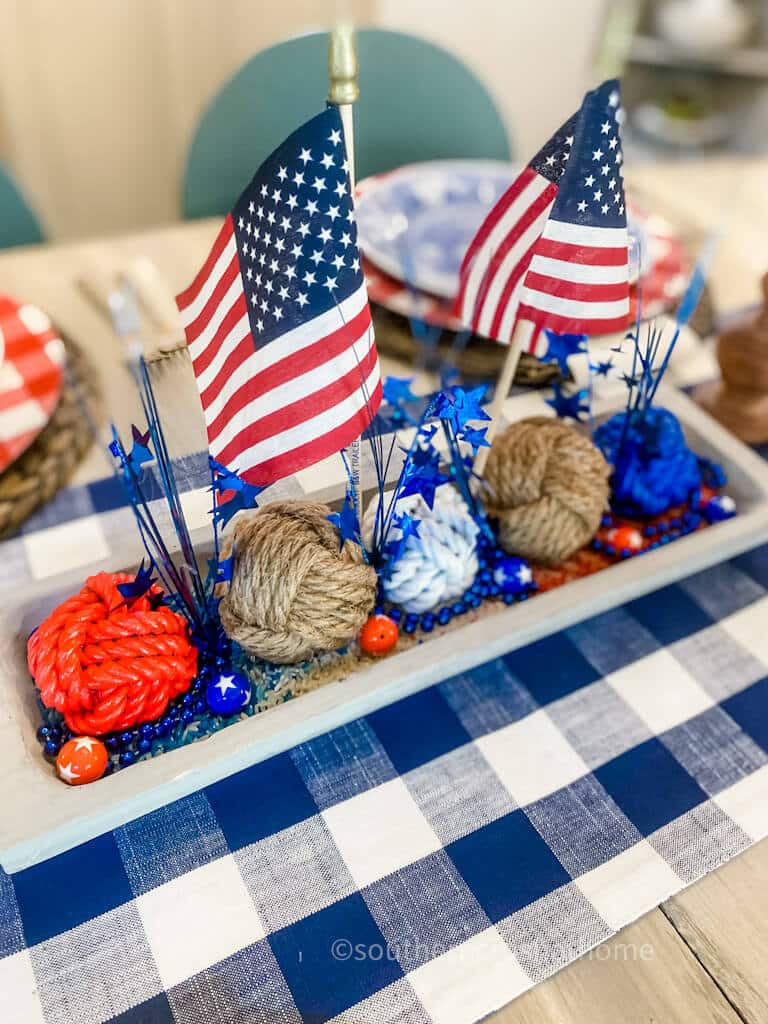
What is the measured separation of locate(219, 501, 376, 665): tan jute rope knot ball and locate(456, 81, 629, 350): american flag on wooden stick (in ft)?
0.63

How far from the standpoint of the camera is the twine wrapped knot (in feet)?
1.69

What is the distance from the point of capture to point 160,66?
1.59 meters

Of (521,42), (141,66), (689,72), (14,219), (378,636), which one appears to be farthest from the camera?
(689,72)

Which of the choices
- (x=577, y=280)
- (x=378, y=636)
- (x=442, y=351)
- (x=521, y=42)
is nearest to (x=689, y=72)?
(x=521, y=42)

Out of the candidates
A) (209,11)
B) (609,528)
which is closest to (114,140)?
(209,11)

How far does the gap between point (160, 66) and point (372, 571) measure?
4.95 ft

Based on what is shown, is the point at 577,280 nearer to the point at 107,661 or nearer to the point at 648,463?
the point at 648,463

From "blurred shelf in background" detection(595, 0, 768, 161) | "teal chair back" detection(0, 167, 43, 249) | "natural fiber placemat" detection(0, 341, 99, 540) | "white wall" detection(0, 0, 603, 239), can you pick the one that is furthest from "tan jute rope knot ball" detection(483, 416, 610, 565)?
"blurred shelf in background" detection(595, 0, 768, 161)

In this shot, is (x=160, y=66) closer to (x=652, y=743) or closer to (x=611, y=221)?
(x=611, y=221)

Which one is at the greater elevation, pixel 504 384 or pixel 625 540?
pixel 504 384

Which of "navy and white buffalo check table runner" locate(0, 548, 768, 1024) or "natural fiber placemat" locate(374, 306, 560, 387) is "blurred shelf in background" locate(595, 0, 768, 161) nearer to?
"natural fiber placemat" locate(374, 306, 560, 387)

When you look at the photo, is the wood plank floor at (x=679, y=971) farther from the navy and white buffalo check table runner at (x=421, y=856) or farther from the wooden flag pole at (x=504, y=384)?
the wooden flag pole at (x=504, y=384)

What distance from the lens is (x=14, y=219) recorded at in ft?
3.14

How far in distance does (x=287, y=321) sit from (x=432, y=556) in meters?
0.19
